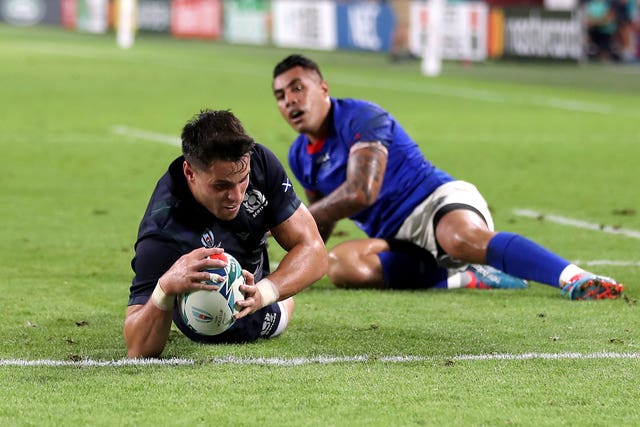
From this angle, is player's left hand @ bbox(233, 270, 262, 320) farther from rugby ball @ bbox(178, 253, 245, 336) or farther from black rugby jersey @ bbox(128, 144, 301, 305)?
black rugby jersey @ bbox(128, 144, 301, 305)

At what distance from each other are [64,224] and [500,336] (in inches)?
178

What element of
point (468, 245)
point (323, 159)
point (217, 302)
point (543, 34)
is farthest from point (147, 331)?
point (543, 34)

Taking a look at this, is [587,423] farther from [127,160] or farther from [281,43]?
[281,43]

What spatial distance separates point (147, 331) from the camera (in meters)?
5.57

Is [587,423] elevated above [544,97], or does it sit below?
above

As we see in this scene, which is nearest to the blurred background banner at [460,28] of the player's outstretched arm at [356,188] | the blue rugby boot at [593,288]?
the player's outstretched arm at [356,188]

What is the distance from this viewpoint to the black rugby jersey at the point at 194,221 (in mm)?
5684

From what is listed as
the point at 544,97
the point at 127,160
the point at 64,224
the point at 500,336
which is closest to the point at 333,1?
the point at 544,97

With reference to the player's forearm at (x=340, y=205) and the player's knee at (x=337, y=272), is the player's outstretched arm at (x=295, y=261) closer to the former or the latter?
the player's forearm at (x=340, y=205)

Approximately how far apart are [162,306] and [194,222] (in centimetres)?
42

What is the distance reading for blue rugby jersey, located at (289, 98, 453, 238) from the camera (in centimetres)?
782

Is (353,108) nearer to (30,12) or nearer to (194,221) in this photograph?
(194,221)

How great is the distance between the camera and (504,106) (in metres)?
20.7

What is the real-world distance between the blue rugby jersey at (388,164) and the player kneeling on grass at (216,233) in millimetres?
1844
